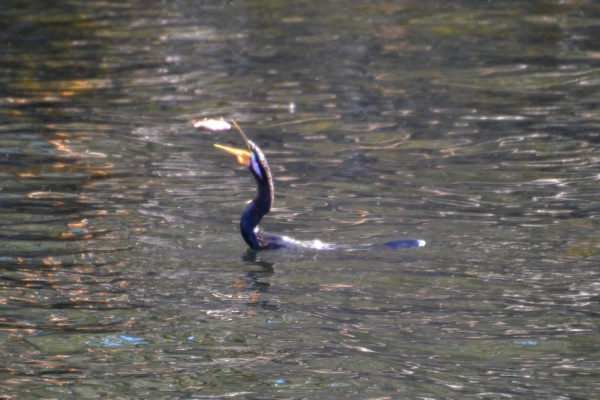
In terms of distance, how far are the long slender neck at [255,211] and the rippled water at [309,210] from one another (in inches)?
7.9

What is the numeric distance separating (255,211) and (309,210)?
1416mm

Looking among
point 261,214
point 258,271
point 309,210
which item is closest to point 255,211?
point 261,214

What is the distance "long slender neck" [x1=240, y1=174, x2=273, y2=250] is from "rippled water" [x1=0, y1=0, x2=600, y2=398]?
7.9 inches

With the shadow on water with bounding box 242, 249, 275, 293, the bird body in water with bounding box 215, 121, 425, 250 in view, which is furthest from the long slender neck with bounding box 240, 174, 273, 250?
the shadow on water with bounding box 242, 249, 275, 293

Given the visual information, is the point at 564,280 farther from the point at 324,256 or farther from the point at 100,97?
the point at 100,97

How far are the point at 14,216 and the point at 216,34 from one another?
9.56 m

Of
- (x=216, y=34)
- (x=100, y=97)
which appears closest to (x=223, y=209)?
(x=100, y=97)

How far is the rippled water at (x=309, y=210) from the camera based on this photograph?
22.3 feet

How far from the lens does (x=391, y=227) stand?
9.48 m

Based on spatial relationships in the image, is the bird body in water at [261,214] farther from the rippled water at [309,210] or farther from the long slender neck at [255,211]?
the rippled water at [309,210]

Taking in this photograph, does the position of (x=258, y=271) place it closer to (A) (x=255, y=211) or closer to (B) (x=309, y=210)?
(A) (x=255, y=211)

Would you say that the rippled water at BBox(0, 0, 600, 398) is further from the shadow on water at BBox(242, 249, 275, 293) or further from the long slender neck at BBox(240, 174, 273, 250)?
the long slender neck at BBox(240, 174, 273, 250)

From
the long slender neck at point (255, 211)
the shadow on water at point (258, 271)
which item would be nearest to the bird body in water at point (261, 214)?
the long slender neck at point (255, 211)

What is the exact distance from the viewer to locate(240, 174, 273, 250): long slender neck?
8.89 meters
